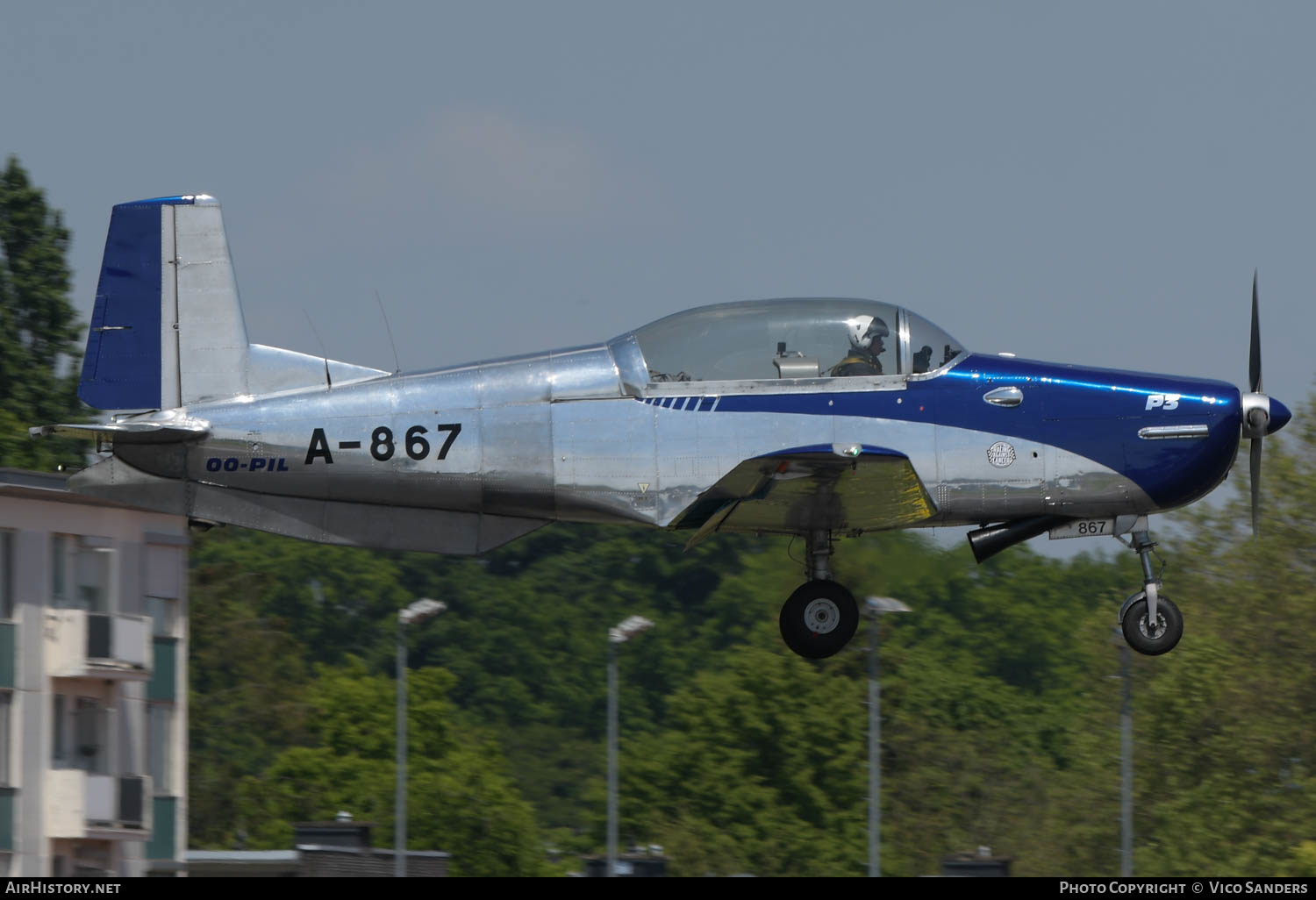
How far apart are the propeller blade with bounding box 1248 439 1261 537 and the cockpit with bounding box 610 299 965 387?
102 inches

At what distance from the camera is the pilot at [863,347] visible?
42.9 ft

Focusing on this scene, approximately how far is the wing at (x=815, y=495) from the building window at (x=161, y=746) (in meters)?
14.8

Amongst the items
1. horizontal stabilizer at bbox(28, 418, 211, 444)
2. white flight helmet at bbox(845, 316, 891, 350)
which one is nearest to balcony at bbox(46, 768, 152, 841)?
horizontal stabilizer at bbox(28, 418, 211, 444)

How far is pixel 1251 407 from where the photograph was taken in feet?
44.4

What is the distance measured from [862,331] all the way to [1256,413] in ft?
9.72

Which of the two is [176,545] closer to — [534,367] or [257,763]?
[534,367]

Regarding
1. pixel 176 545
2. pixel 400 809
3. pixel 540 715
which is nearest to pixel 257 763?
pixel 540 715

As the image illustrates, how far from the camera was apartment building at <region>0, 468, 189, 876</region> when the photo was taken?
2248 cm

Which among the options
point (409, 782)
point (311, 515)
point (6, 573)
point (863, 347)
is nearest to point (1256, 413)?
point (863, 347)

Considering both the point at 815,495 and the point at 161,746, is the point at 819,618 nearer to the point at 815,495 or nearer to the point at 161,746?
the point at 815,495

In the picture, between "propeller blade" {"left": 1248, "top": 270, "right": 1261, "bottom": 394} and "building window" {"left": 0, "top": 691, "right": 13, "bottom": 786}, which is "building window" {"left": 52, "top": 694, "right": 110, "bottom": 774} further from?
"propeller blade" {"left": 1248, "top": 270, "right": 1261, "bottom": 394}

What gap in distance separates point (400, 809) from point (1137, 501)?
1827 centimetres

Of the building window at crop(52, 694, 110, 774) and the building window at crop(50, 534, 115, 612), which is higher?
the building window at crop(50, 534, 115, 612)

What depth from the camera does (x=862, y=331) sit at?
13.1m
